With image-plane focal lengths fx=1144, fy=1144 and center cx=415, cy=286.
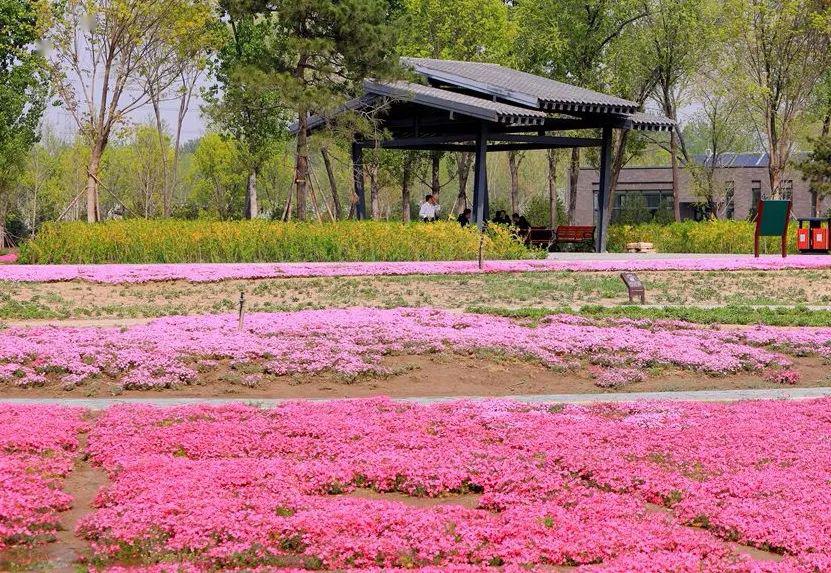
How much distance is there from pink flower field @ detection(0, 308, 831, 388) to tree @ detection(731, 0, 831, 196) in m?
28.4

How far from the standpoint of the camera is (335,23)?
32594 millimetres

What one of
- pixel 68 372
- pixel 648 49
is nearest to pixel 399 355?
pixel 68 372

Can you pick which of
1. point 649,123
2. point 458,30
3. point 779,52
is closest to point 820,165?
point 779,52

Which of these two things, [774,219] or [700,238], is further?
[700,238]

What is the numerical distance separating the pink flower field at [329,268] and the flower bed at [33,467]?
1271cm

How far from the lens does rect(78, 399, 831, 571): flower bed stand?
21.2ft

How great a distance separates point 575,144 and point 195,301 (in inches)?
741

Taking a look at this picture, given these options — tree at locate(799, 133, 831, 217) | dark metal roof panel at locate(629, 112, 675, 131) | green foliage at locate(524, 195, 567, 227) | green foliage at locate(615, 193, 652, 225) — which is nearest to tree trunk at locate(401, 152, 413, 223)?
green foliage at locate(524, 195, 567, 227)

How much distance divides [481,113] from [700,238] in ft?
33.2

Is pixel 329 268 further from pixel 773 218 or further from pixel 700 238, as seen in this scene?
pixel 700 238

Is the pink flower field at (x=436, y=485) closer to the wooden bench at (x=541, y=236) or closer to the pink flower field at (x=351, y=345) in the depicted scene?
the pink flower field at (x=351, y=345)

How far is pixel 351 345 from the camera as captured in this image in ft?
46.0

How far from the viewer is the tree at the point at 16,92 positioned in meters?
47.4

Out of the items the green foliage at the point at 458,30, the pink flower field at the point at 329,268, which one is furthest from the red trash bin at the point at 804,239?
the green foliage at the point at 458,30
